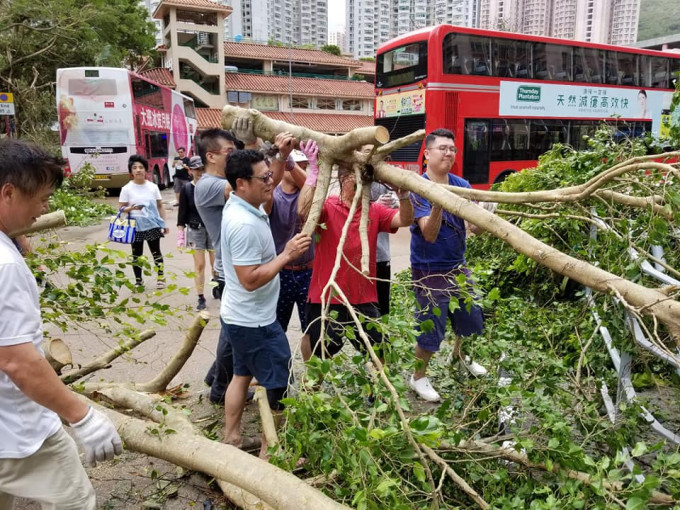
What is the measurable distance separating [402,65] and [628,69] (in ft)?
20.9

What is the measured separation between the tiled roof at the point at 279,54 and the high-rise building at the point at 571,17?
46.8 ft

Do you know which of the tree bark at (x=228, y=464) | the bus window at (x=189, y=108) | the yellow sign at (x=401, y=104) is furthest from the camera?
the bus window at (x=189, y=108)

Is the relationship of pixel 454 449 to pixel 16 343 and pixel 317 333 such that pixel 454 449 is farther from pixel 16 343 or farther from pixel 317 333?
pixel 16 343

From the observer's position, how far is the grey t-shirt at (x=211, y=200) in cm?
384

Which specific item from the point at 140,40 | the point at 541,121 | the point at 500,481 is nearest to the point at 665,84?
the point at 541,121

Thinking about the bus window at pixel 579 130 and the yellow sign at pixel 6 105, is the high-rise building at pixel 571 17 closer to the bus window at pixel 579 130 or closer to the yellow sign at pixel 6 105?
the bus window at pixel 579 130

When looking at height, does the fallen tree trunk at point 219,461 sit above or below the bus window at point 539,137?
below

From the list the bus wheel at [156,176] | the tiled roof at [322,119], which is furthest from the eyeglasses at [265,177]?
the tiled roof at [322,119]

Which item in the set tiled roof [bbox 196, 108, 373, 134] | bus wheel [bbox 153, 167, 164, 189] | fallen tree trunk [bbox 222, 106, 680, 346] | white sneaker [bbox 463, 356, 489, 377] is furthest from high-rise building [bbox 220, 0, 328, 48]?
fallen tree trunk [bbox 222, 106, 680, 346]

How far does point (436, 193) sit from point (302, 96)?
109 ft

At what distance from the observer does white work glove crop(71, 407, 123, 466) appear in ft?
5.64

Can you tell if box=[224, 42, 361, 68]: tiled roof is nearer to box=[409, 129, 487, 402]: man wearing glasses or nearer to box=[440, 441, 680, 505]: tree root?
box=[409, 129, 487, 402]: man wearing glasses

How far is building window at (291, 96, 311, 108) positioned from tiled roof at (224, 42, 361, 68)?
288 centimetres

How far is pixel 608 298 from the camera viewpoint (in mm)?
2520
